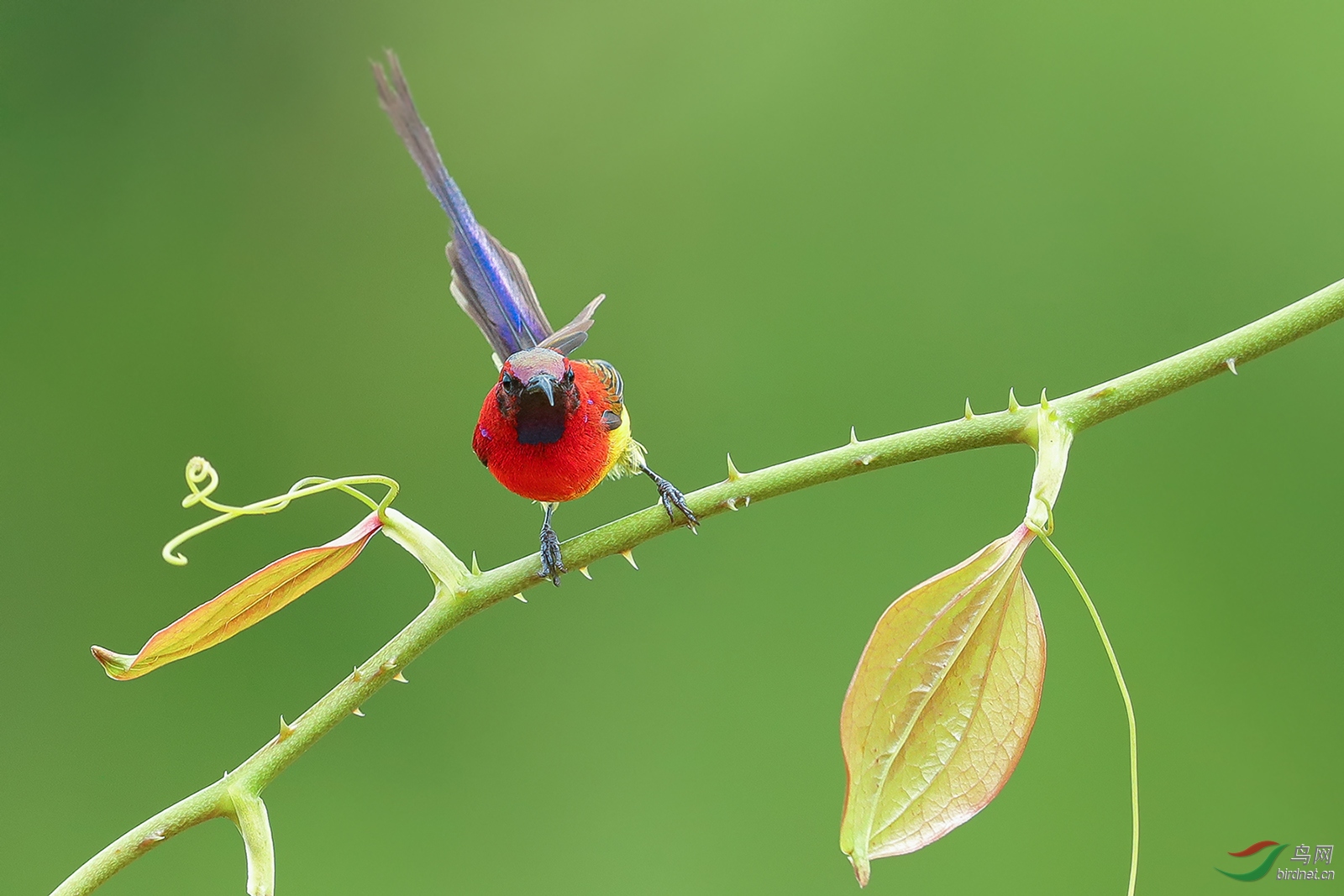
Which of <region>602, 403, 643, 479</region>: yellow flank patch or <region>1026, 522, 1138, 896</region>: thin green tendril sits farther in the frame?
<region>602, 403, 643, 479</region>: yellow flank patch

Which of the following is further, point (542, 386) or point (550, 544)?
point (550, 544)

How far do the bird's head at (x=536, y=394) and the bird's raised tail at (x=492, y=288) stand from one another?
0.05ft

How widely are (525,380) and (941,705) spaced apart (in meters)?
0.37

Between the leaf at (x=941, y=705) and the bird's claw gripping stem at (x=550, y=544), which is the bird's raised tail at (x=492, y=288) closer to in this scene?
the bird's claw gripping stem at (x=550, y=544)

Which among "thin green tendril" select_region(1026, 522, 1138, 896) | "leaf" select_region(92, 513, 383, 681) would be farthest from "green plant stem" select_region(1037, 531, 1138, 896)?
"leaf" select_region(92, 513, 383, 681)

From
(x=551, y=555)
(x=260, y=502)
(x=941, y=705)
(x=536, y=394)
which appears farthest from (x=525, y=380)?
(x=941, y=705)

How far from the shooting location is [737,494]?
52 cm

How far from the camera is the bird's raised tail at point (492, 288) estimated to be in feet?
2.55

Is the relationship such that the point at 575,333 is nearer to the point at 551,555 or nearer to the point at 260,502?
the point at 551,555

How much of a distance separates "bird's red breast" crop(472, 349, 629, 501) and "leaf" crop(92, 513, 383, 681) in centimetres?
26

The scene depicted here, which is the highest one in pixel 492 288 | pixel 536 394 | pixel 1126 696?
pixel 492 288

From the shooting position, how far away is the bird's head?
779mm

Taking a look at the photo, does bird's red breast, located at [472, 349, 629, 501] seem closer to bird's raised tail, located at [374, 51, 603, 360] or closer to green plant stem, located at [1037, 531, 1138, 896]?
bird's raised tail, located at [374, 51, 603, 360]

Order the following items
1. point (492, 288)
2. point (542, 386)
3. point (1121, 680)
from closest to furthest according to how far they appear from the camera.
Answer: point (1121, 680) → point (542, 386) → point (492, 288)
